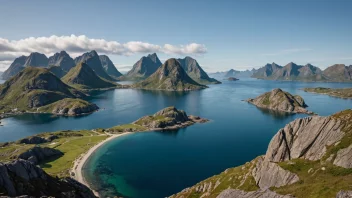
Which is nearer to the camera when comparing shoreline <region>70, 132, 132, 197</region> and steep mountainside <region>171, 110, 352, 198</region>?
steep mountainside <region>171, 110, 352, 198</region>

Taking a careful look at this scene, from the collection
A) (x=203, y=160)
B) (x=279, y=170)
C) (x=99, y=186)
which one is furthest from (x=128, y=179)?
(x=279, y=170)

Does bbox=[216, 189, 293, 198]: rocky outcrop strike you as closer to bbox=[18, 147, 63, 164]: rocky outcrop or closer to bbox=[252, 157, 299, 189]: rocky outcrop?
bbox=[252, 157, 299, 189]: rocky outcrop

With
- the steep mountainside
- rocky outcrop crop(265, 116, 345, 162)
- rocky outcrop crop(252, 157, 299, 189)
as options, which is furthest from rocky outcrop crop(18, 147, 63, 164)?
rocky outcrop crop(265, 116, 345, 162)

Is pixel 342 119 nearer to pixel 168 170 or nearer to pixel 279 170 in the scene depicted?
pixel 279 170

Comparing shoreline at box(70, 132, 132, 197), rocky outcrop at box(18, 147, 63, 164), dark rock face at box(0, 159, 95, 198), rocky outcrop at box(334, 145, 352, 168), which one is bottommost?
shoreline at box(70, 132, 132, 197)

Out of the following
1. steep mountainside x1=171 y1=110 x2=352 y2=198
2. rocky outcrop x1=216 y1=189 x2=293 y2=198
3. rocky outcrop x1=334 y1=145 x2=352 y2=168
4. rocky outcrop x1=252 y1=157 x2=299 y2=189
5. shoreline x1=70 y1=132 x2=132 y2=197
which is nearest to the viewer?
rocky outcrop x1=216 y1=189 x2=293 y2=198

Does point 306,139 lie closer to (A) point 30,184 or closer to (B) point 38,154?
(A) point 30,184

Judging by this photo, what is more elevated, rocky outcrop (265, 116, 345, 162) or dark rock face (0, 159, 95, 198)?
rocky outcrop (265, 116, 345, 162)
